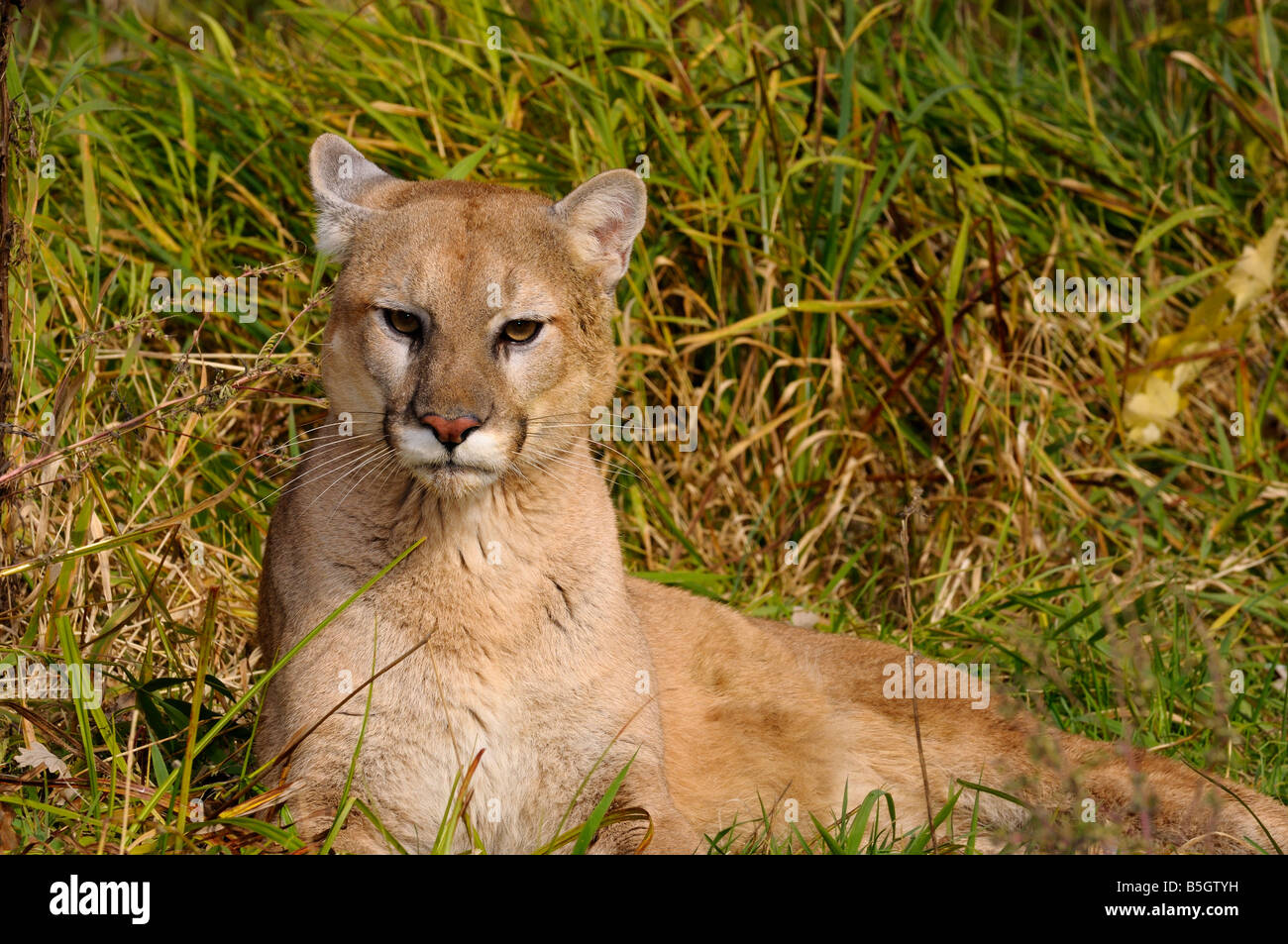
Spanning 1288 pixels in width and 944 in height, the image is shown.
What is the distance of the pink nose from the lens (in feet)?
12.2

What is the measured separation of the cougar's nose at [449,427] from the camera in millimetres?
3707

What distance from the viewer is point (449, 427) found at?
3707 millimetres

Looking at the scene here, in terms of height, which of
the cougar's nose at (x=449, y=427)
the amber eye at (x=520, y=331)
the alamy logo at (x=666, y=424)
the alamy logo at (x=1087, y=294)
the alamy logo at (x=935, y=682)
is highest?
the amber eye at (x=520, y=331)

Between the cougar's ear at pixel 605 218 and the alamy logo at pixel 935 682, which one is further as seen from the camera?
the alamy logo at pixel 935 682

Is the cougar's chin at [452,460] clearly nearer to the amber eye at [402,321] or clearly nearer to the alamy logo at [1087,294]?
the amber eye at [402,321]

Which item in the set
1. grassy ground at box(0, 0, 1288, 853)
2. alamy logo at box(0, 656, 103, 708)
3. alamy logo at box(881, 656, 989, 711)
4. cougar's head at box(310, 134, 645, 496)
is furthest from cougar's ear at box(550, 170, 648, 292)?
alamy logo at box(0, 656, 103, 708)

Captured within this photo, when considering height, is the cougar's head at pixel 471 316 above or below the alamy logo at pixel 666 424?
above

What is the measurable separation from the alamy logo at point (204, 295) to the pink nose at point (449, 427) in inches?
87.6

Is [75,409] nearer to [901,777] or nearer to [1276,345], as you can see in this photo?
[901,777]

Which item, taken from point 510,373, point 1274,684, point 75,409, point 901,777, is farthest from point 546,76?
point 1274,684

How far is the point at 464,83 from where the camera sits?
22.8 feet

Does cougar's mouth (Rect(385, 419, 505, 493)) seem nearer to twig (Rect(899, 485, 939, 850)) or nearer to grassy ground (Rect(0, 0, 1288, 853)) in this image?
twig (Rect(899, 485, 939, 850))

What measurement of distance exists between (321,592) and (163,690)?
1142 millimetres

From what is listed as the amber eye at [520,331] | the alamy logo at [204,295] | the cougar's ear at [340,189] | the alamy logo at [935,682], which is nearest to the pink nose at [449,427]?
the amber eye at [520,331]
